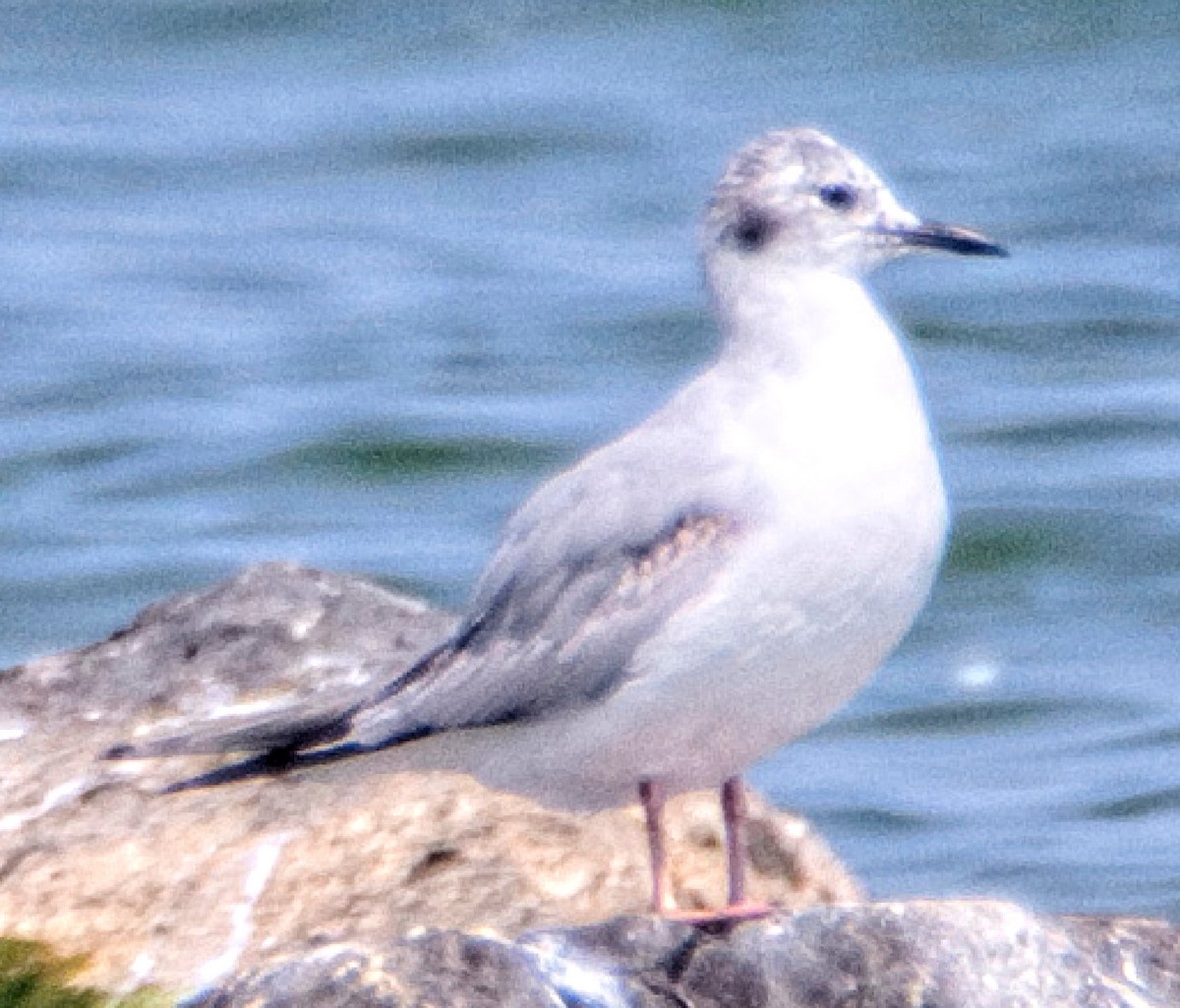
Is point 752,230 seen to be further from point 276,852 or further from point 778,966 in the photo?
point 276,852

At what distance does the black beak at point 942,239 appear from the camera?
7.27 metres

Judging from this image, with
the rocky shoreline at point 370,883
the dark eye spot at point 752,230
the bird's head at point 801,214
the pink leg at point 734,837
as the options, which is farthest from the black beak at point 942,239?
the rocky shoreline at point 370,883

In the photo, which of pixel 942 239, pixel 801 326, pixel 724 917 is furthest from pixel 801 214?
pixel 724 917

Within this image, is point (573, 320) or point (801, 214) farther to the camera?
point (573, 320)

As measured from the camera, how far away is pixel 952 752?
13.8 metres

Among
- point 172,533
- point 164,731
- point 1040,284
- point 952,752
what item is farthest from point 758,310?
point 1040,284

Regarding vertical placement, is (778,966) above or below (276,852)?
above

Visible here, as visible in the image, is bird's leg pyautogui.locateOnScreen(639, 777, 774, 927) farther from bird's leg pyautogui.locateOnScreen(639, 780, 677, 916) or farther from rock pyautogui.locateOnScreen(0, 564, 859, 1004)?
rock pyautogui.locateOnScreen(0, 564, 859, 1004)

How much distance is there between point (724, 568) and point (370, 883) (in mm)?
1458

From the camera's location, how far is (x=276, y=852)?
25.8 feet

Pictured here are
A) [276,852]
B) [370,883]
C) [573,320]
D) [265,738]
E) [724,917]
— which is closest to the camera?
[724,917]

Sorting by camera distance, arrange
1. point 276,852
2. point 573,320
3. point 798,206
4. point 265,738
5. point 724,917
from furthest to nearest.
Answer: point 573,320
point 276,852
point 265,738
point 798,206
point 724,917

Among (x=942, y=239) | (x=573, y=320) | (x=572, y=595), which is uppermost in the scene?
(x=942, y=239)

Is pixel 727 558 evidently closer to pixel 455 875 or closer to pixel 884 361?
pixel 884 361
